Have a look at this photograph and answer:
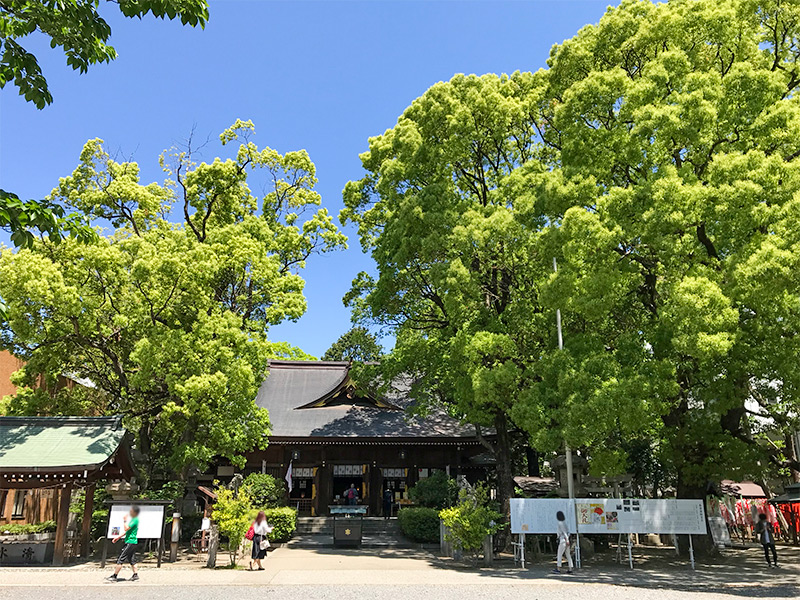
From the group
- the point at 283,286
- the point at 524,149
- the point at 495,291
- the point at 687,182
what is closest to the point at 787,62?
the point at 687,182

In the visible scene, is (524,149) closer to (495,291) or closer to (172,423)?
(495,291)

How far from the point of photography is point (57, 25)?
6535 mm

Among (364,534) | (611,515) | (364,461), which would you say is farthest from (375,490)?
(611,515)

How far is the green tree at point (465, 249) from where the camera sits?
15508 mm

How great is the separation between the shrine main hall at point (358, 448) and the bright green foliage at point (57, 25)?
17.9 m

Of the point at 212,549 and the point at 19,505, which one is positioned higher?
the point at 19,505

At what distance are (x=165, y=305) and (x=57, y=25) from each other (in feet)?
37.2

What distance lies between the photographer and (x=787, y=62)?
14703 mm

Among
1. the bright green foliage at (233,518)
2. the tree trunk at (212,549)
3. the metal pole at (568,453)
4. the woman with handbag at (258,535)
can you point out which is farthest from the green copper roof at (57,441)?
the metal pole at (568,453)

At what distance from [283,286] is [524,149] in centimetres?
934

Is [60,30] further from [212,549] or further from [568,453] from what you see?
[568,453]

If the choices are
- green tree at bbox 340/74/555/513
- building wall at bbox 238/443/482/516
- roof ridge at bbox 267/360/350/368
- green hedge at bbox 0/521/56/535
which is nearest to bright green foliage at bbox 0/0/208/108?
green tree at bbox 340/74/555/513

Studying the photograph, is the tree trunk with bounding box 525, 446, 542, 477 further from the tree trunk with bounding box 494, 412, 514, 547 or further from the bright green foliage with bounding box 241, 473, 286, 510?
the bright green foliage with bounding box 241, 473, 286, 510

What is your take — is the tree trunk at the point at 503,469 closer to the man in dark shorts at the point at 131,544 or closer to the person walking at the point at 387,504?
the person walking at the point at 387,504
